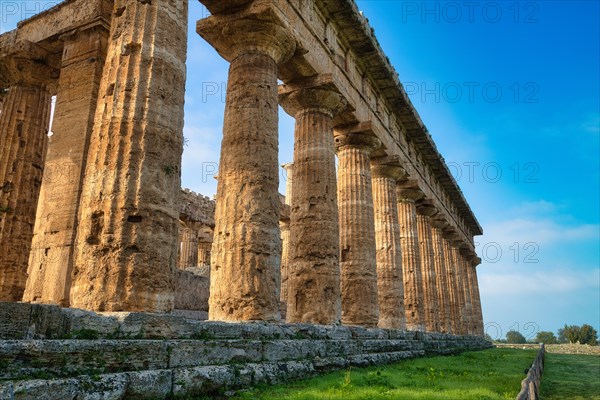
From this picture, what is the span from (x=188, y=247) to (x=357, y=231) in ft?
39.6

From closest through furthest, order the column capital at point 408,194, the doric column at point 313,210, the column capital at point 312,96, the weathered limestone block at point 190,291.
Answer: the doric column at point 313,210
the column capital at point 312,96
the weathered limestone block at point 190,291
the column capital at point 408,194

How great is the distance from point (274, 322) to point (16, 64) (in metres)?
9.20

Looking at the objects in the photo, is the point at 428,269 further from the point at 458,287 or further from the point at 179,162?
the point at 179,162

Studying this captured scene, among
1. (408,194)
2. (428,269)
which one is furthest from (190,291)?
(428,269)

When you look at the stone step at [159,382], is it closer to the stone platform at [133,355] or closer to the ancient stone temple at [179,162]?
the stone platform at [133,355]

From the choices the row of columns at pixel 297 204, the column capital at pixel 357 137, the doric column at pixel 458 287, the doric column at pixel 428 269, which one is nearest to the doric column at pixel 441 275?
the doric column at pixel 428 269

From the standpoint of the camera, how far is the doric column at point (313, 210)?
11656 mm

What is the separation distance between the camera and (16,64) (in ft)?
37.4

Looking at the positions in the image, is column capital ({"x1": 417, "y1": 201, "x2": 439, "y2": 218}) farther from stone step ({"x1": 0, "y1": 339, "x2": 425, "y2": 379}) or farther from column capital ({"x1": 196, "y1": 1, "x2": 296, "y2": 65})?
stone step ({"x1": 0, "y1": 339, "x2": 425, "y2": 379})

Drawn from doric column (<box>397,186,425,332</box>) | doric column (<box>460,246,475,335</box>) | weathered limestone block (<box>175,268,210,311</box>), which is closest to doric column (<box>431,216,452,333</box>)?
doric column (<box>397,186,425,332</box>)

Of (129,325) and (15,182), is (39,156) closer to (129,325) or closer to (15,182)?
(15,182)

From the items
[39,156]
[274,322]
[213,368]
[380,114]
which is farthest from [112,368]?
[380,114]

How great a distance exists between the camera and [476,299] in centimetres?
3703

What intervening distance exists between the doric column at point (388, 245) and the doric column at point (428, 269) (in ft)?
18.8
